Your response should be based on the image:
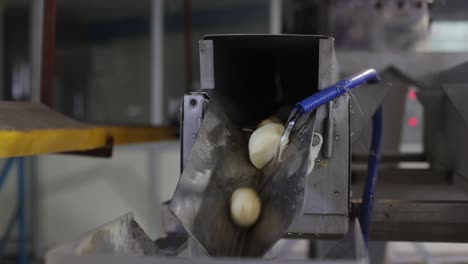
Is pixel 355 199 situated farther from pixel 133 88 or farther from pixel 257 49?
pixel 133 88

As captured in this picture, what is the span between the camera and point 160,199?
8.49 ft

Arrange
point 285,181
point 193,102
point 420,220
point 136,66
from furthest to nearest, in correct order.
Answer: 1. point 136,66
2. point 420,220
3. point 193,102
4. point 285,181

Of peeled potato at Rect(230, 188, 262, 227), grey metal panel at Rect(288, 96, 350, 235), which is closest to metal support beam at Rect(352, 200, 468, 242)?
grey metal panel at Rect(288, 96, 350, 235)

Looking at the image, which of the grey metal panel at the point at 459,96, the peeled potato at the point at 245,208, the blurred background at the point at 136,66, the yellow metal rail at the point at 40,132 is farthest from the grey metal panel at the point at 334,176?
the blurred background at the point at 136,66

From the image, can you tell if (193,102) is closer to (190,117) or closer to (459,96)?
(190,117)

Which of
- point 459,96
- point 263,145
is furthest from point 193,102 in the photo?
point 459,96

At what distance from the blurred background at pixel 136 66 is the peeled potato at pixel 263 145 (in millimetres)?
771

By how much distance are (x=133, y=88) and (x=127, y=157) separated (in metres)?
0.73

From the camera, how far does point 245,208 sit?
2.03 ft

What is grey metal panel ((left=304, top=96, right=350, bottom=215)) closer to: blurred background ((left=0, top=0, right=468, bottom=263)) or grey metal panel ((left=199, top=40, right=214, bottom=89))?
grey metal panel ((left=199, top=40, right=214, bottom=89))

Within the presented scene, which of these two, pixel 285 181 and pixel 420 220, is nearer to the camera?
pixel 285 181

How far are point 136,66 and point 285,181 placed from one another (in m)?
2.71

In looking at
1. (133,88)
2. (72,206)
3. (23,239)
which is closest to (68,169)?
(72,206)

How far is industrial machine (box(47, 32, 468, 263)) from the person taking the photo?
0.57 m
